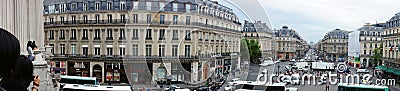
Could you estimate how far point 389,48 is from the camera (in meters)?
32.6

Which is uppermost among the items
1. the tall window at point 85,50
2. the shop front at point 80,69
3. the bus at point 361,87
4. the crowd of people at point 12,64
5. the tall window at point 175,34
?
the tall window at point 175,34

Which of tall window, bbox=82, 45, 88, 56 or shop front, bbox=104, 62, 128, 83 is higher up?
tall window, bbox=82, 45, 88, 56

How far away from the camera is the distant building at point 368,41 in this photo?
170 ft

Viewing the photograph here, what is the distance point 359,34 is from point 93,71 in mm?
42532

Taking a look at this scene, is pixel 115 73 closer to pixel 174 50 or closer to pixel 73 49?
pixel 73 49

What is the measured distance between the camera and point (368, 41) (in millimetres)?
52281

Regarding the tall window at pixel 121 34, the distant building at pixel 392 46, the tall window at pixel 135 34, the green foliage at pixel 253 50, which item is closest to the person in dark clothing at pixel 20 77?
the green foliage at pixel 253 50

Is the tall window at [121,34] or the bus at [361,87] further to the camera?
the tall window at [121,34]

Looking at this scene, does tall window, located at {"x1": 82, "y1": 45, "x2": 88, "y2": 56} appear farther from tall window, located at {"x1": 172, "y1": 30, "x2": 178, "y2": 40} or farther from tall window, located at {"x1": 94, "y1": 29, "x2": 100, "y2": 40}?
tall window, located at {"x1": 172, "y1": 30, "x2": 178, "y2": 40}

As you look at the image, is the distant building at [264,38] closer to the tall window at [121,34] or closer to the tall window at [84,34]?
A: the tall window at [121,34]

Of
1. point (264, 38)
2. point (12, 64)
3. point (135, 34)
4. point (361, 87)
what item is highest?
point (135, 34)

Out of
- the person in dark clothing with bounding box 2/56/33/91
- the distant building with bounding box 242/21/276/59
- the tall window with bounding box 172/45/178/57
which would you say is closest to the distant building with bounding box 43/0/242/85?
the tall window with bounding box 172/45/178/57

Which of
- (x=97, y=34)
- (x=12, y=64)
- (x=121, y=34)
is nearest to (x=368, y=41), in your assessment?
(x=121, y=34)

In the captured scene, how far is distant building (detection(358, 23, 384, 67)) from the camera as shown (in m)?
51.9
